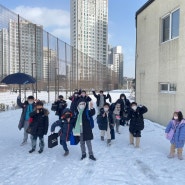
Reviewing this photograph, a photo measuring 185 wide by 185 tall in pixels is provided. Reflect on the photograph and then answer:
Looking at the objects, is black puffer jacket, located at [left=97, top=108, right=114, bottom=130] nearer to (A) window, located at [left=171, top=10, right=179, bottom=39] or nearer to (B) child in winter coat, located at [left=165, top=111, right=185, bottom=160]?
(B) child in winter coat, located at [left=165, top=111, right=185, bottom=160]

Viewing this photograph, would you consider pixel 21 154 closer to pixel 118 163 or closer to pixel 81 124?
pixel 81 124

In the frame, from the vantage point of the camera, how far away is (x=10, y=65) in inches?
612

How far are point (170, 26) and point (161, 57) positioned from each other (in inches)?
62.2

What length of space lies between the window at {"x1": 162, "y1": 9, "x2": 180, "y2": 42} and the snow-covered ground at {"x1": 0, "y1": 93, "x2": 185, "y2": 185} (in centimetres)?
550

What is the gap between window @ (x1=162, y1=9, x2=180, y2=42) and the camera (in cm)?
1120

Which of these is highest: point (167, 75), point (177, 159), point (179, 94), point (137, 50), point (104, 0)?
point (104, 0)

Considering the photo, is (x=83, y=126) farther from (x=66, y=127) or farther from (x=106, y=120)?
(x=106, y=120)

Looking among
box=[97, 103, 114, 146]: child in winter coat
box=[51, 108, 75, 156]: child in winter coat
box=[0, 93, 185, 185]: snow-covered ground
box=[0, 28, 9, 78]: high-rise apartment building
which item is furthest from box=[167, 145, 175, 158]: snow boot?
box=[0, 28, 9, 78]: high-rise apartment building

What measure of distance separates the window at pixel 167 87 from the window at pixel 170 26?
2.25 m

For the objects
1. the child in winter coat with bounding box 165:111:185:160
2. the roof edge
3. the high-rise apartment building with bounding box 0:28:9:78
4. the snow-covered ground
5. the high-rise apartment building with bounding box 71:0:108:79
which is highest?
the high-rise apartment building with bounding box 71:0:108:79

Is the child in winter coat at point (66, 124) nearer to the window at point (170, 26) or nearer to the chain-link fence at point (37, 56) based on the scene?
the window at point (170, 26)

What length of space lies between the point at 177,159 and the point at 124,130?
4.46 m

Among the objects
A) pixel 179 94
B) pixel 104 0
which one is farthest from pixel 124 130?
pixel 104 0

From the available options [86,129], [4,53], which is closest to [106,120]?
[86,129]
